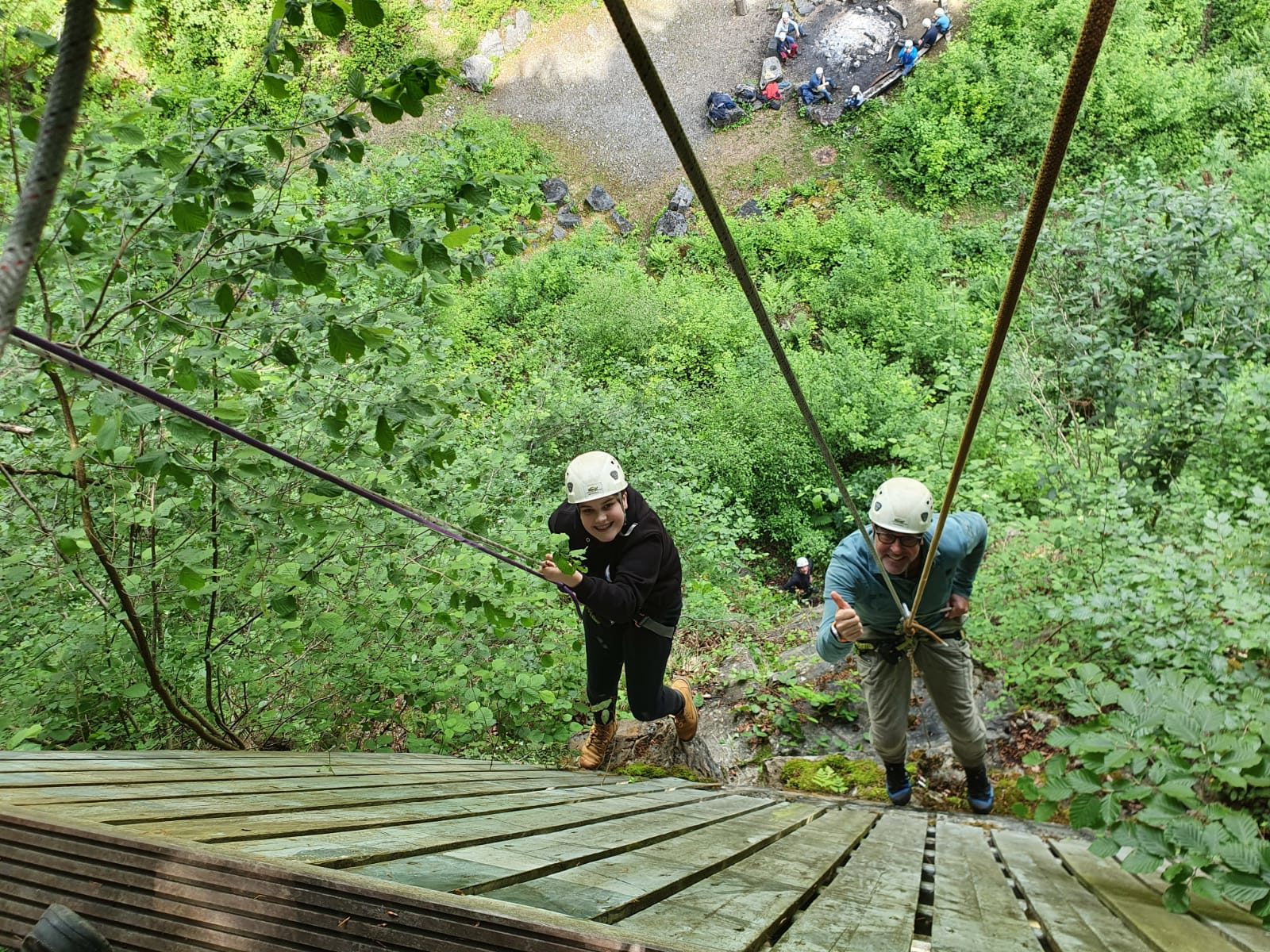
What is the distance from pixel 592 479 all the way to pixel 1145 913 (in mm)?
2448

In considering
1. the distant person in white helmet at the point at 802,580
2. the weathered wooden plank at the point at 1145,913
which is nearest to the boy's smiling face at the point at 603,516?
the weathered wooden plank at the point at 1145,913

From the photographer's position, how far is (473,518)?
2754mm

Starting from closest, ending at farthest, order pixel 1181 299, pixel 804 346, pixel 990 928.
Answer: pixel 990 928
pixel 1181 299
pixel 804 346

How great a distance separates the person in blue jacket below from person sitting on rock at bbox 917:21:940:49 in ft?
81.6

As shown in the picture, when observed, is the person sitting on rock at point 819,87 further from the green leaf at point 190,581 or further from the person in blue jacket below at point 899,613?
the green leaf at point 190,581


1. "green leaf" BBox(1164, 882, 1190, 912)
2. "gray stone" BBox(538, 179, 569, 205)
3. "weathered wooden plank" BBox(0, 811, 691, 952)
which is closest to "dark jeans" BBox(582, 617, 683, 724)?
"green leaf" BBox(1164, 882, 1190, 912)

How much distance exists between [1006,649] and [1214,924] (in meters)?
4.11

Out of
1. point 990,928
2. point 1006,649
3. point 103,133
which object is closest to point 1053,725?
point 1006,649

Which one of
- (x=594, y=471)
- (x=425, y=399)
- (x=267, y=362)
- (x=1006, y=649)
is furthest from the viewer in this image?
(x=1006, y=649)

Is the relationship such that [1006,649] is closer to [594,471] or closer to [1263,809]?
[1263,809]

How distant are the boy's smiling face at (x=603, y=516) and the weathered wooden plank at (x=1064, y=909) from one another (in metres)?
1.93

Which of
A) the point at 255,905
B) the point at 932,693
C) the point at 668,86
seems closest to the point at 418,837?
the point at 255,905

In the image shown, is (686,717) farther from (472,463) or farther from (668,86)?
(668,86)

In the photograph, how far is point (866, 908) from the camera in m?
1.60
